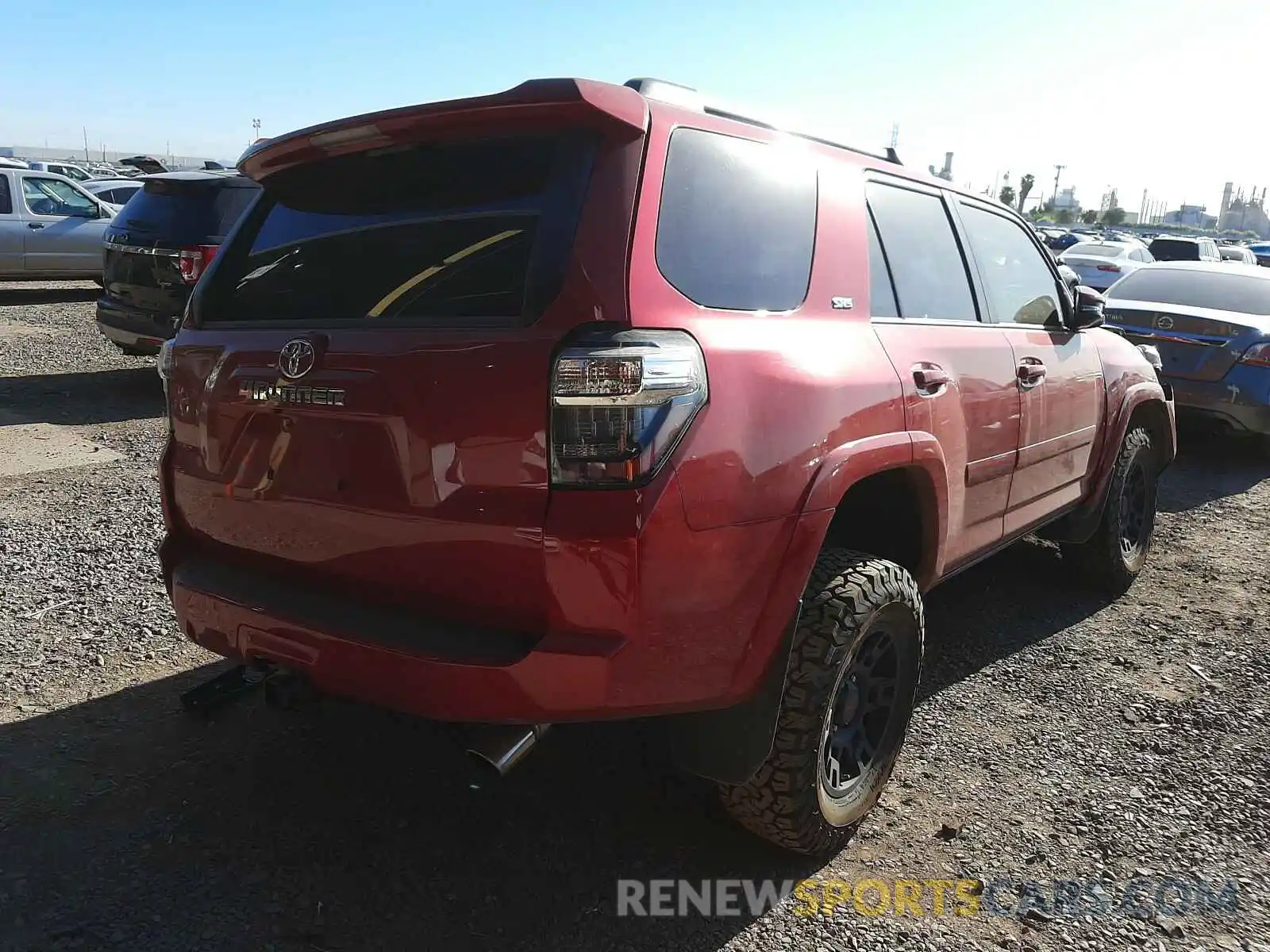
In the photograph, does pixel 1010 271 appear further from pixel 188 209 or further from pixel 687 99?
pixel 188 209

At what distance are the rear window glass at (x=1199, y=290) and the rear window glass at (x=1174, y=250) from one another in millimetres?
15659

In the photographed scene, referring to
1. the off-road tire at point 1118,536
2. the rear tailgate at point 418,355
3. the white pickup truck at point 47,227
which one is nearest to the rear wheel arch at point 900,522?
the rear tailgate at point 418,355

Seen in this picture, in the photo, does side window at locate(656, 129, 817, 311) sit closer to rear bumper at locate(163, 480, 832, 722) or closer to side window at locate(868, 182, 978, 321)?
side window at locate(868, 182, 978, 321)

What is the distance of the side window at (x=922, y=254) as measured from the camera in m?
3.10

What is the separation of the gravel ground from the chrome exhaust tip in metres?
0.50

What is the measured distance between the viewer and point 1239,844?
2.86 m

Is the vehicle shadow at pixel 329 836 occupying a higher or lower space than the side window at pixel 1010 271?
lower

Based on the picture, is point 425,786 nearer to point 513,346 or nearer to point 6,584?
point 513,346

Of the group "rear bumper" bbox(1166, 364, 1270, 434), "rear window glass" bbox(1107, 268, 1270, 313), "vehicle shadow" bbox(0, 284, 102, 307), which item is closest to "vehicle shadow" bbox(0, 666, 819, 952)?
"rear bumper" bbox(1166, 364, 1270, 434)

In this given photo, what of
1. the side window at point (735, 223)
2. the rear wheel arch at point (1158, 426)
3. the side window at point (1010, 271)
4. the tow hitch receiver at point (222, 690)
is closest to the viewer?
the side window at point (735, 223)

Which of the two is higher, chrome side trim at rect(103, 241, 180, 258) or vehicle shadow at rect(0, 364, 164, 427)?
chrome side trim at rect(103, 241, 180, 258)

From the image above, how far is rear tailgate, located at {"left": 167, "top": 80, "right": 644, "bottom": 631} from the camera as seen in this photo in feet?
6.83

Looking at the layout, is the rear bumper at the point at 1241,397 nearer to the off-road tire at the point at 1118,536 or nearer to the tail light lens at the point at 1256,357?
the tail light lens at the point at 1256,357

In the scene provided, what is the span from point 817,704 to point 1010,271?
2.33 m
